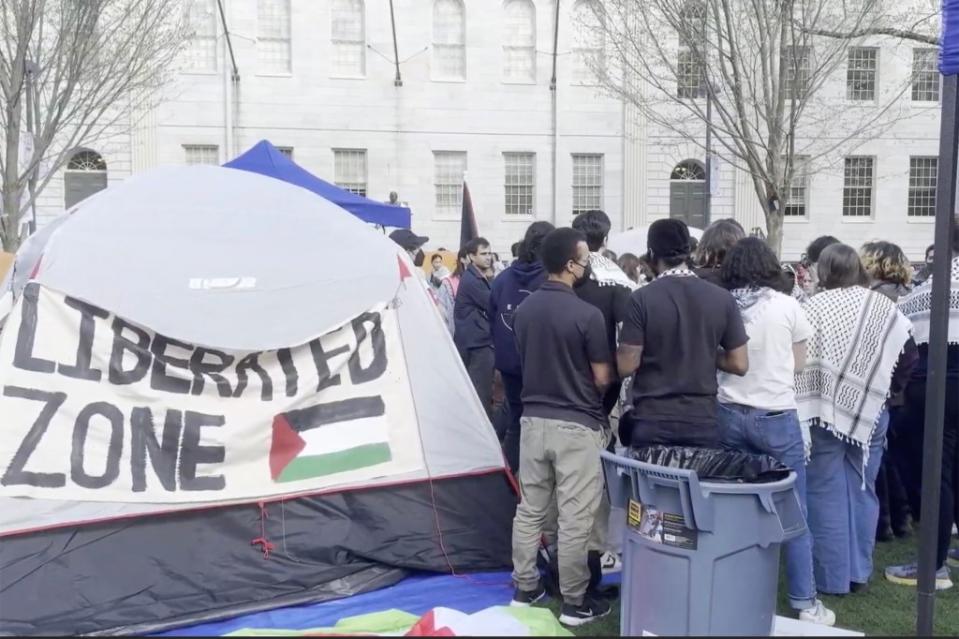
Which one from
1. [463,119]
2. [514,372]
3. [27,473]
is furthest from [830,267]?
[463,119]

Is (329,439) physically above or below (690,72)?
below

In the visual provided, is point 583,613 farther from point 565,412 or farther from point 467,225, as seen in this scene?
point 467,225

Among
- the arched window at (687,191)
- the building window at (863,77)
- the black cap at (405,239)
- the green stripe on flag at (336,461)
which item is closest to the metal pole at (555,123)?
the arched window at (687,191)

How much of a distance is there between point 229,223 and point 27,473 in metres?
1.62

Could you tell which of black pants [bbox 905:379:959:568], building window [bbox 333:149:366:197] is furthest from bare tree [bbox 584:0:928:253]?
black pants [bbox 905:379:959:568]

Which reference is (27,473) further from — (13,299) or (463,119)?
(463,119)

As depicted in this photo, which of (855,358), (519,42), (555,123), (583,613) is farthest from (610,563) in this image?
(519,42)

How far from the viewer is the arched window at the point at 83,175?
23952mm

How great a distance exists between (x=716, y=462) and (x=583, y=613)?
3.84 feet

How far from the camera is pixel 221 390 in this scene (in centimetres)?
471

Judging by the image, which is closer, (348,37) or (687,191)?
(348,37)

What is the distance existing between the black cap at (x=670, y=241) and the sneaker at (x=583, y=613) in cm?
180

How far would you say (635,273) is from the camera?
9219 millimetres

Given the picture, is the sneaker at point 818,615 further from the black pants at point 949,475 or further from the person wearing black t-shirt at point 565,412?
the person wearing black t-shirt at point 565,412
